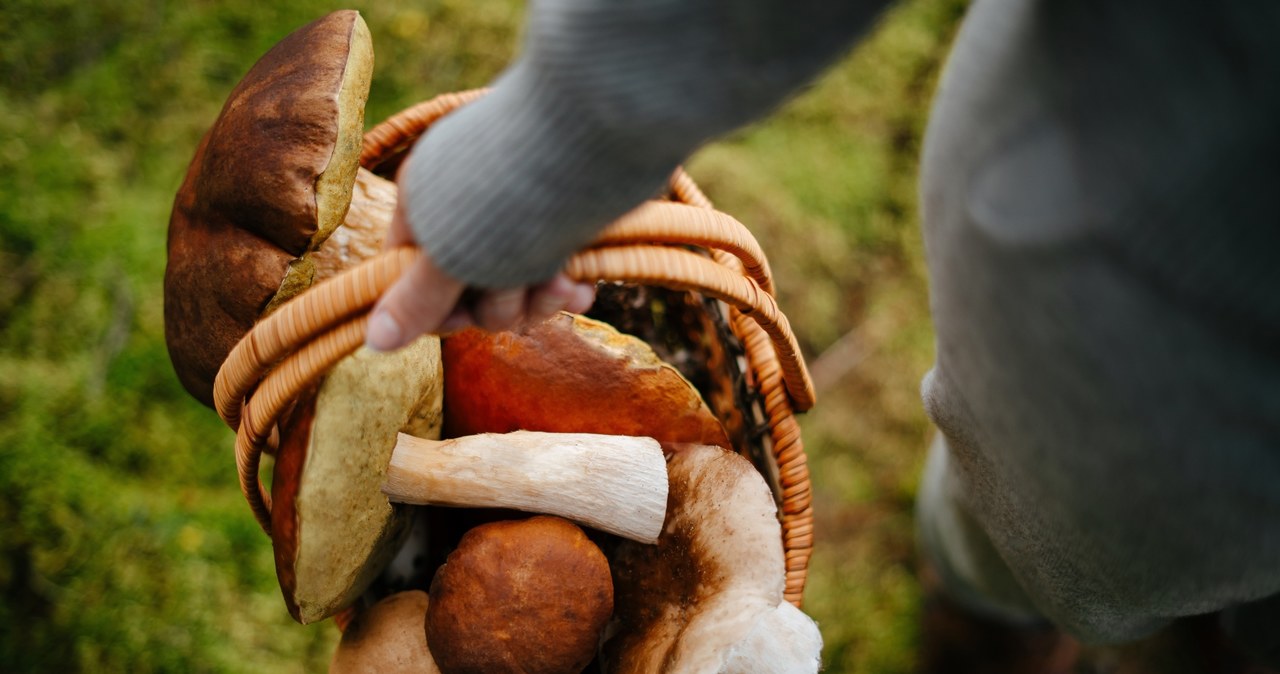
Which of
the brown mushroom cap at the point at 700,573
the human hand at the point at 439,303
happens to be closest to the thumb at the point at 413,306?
the human hand at the point at 439,303

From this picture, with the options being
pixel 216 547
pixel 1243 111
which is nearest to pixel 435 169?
pixel 1243 111

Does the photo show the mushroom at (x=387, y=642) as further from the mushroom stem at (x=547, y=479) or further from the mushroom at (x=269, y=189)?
the mushroom at (x=269, y=189)

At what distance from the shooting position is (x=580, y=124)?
1.84 feet

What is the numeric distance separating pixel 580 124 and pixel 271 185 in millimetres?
533

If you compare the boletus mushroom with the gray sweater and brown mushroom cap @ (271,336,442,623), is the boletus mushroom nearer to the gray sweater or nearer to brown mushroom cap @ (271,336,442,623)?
brown mushroom cap @ (271,336,442,623)

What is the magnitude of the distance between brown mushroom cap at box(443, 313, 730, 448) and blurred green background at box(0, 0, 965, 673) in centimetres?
83

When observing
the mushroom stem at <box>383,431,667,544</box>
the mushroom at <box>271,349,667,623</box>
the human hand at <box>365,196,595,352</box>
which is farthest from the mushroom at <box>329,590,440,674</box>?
the human hand at <box>365,196,595,352</box>

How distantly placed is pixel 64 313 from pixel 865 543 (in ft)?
6.43

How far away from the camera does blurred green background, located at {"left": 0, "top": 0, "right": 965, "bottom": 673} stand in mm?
1581

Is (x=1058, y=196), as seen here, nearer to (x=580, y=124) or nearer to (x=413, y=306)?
(x=580, y=124)

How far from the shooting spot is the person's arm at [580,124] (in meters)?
0.51

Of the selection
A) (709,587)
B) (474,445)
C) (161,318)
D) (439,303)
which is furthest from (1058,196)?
(161,318)

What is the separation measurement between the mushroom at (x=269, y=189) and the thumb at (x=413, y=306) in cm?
30

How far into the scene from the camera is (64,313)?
175 centimetres
